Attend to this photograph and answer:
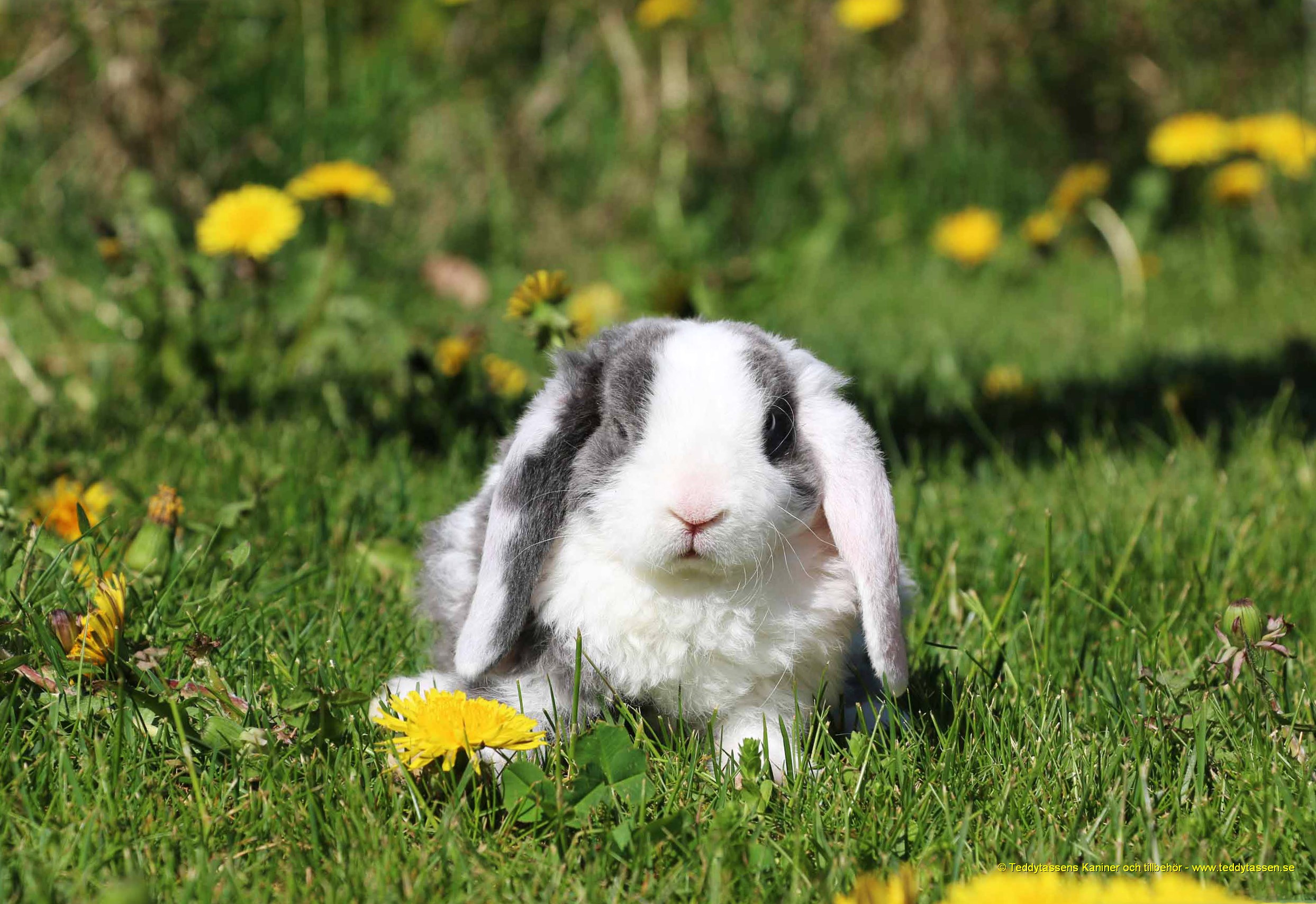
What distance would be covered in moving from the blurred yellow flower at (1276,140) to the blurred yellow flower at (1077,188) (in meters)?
0.62

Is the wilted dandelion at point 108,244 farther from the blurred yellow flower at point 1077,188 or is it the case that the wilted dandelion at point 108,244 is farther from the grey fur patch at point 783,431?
the blurred yellow flower at point 1077,188

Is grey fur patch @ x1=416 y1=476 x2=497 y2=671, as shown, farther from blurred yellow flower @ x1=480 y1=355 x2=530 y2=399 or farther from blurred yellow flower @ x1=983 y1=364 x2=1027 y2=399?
blurred yellow flower @ x1=983 y1=364 x2=1027 y2=399

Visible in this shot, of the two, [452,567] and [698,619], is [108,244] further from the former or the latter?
[698,619]

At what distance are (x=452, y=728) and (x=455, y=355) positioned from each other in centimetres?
189

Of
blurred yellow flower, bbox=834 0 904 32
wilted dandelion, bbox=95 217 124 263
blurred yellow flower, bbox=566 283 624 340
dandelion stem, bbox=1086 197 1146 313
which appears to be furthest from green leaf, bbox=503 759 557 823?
blurred yellow flower, bbox=834 0 904 32

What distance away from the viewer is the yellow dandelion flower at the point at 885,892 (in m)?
1.31

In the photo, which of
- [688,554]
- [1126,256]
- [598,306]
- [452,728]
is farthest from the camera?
[1126,256]

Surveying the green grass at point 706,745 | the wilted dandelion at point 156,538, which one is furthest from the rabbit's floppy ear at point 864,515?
the wilted dandelion at point 156,538

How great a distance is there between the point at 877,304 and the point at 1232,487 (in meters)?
2.57

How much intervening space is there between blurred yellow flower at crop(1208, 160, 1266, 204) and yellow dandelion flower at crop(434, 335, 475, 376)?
4.12 metres

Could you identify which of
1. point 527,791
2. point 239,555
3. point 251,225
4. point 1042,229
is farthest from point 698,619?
point 1042,229

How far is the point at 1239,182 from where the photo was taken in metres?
5.79

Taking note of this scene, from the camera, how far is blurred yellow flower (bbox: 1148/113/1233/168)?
5281 mm

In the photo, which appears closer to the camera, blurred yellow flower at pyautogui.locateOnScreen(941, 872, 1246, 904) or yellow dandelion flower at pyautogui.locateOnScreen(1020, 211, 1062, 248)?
blurred yellow flower at pyautogui.locateOnScreen(941, 872, 1246, 904)
